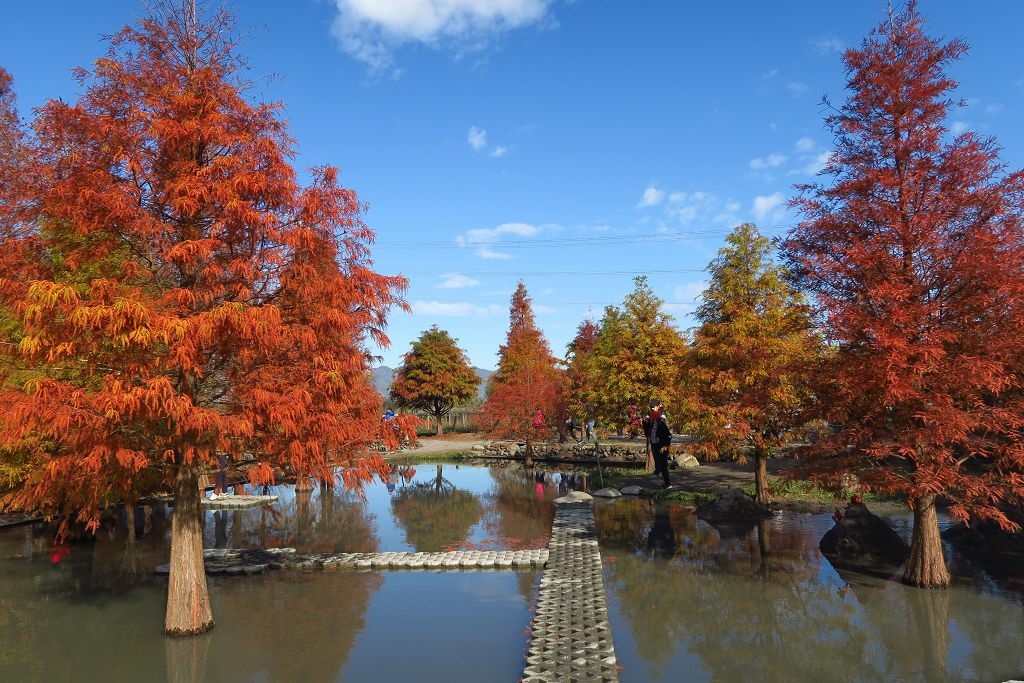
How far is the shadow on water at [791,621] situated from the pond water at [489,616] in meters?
0.04

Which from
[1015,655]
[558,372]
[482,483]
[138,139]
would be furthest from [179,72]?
[558,372]

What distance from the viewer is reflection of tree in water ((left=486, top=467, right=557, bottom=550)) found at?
54.0ft

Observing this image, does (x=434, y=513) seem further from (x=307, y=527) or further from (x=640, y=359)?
(x=640, y=359)

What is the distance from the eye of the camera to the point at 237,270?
379 inches

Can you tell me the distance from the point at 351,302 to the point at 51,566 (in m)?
10.9

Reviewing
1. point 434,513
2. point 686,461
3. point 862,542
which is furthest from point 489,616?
point 686,461

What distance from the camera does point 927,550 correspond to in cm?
1139

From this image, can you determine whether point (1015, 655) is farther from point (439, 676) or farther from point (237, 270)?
point (237, 270)

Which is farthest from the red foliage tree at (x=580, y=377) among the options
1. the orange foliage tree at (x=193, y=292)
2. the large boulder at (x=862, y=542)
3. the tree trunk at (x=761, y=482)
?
the orange foliage tree at (x=193, y=292)

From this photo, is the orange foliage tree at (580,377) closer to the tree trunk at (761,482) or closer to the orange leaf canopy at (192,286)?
the tree trunk at (761,482)

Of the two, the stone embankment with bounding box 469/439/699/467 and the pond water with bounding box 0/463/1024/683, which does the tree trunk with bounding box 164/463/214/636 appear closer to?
the pond water with bounding box 0/463/1024/683

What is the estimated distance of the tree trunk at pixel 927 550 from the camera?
11164 millimetres

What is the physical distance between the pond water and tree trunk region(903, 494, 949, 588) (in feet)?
0.97

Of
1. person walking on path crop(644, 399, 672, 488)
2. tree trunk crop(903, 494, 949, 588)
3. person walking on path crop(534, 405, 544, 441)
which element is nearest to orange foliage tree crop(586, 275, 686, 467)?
person walking on path crop(644, 399, 672, 488)
